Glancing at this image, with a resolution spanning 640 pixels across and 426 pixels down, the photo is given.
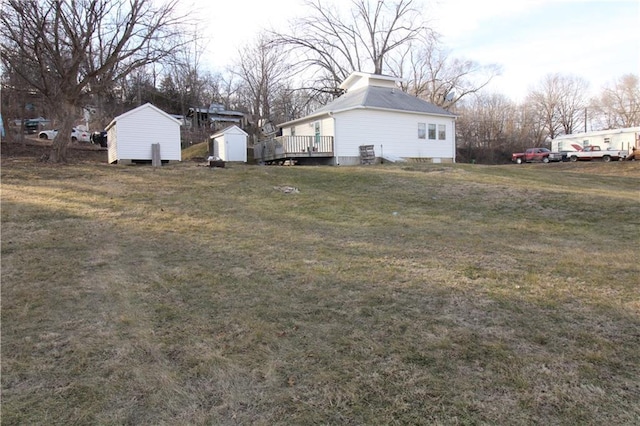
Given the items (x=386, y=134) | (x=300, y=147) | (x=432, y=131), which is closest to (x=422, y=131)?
(x=432, y=131)

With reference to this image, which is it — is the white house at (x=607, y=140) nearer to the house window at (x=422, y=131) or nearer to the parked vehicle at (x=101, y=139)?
the house window at (x=422, y=131)

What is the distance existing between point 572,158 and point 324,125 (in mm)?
21924

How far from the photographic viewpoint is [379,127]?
2089 centimetres

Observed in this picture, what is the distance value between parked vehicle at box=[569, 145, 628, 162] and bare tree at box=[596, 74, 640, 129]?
1054 inches

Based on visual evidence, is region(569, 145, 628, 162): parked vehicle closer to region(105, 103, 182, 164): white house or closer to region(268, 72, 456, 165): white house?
region(268, 72, 456, 165): white house

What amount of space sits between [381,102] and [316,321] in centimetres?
1977

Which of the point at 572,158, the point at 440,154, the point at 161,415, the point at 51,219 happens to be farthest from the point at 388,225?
the point at 572,158

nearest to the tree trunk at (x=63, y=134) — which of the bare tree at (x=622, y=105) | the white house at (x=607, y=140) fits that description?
the white house at (x=607, y=140)

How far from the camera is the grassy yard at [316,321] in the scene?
90.0 inches

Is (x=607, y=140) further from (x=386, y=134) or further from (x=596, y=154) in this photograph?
(x=386, y=134)

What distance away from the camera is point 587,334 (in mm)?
3045

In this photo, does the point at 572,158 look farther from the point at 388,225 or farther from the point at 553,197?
the point at 388,225

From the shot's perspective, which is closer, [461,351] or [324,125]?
[461,351]

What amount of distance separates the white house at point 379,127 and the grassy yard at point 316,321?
12.9 m
